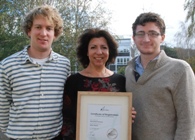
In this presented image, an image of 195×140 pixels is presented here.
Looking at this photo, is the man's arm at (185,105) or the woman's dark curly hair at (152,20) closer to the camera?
the man's arm at (185,105)

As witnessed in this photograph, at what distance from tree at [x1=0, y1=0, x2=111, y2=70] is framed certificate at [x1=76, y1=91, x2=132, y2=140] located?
10509mm

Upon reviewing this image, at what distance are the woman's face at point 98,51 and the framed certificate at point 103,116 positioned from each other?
2.18ft

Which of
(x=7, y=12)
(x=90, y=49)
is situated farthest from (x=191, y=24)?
(x=90, y=49)

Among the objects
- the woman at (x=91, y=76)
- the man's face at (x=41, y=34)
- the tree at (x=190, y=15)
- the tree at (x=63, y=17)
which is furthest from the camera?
the tree at (x=190, y=15)

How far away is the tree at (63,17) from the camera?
13086 mm

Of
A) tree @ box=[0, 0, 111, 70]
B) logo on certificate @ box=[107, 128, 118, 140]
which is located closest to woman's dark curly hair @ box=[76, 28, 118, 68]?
logo on certificate @ box=[107, 128, 118, 140]

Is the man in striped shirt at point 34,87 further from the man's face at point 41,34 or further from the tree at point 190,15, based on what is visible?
the tree at point 190,15

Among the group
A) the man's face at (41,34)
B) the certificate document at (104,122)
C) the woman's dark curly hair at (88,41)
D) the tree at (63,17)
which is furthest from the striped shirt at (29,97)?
the tree at (63,17)

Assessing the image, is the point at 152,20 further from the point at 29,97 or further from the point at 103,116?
the point at 29,97

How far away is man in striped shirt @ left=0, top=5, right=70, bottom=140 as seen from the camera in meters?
2.64

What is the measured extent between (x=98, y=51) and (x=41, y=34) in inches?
28.0

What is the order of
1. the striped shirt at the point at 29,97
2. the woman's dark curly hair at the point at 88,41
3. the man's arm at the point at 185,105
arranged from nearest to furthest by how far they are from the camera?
the man's arm at the point at 185,105 → the striped shirt at the point at 29,97 → the woman's dark curly hair at the point at 88,41

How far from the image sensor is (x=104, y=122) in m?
2.53

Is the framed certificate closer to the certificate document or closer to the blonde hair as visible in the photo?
the certificate document
